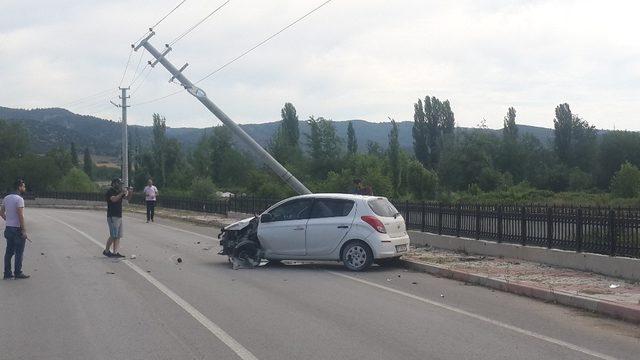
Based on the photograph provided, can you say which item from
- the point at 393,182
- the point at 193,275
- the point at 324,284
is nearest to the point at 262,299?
the point at 324,284

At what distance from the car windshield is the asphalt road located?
1237mm

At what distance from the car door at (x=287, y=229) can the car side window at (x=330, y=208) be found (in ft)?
0.51

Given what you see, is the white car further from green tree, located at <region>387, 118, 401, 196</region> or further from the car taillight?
green tree, located at <region>387, 118, 401, 196</region>

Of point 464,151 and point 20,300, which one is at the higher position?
point 464,151

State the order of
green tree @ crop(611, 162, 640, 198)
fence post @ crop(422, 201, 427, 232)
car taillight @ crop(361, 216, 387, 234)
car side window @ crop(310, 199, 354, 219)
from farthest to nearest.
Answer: green tree @ crop(611, 162, 640, 198) → fence post @ crop(422, 201, 427, 232) → car side window @ crop(310, 199, 354, 219) → car taillight @ crop(361, 216, 387, 234)

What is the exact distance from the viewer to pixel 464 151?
85062mm

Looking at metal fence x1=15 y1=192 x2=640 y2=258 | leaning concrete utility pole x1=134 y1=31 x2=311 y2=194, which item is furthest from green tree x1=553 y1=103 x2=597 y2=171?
metal fence x1=15 y1=192 x2=640 y2=258

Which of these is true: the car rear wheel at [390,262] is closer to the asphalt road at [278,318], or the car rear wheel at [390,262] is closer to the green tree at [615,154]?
the asphalt road at [278,318]

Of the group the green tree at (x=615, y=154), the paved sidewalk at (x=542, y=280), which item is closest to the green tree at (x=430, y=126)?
the green tree at (x=615, y=154)

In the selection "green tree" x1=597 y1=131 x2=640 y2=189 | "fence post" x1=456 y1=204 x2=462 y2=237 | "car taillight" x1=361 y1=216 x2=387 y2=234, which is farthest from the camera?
"green tree" x1=597 y1=131 x2=640 y2=189

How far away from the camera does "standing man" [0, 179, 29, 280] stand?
46.8 ft

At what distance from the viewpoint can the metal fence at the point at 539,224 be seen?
47.2 feet

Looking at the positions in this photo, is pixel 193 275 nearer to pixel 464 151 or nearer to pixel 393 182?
pixel 393 182

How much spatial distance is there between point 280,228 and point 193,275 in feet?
7.52
